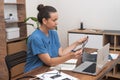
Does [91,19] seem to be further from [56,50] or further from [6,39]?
[56,50]

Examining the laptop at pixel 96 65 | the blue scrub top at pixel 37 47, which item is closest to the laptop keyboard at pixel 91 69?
the laptop at pixel 96 65

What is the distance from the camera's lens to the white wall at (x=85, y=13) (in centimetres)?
364

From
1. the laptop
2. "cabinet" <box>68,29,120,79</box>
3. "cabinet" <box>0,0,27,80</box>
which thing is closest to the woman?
the laptop

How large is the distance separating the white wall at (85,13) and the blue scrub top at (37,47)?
76.6 inches

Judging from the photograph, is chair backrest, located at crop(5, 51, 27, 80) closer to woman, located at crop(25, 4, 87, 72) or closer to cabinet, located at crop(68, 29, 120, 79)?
woman, located at crop(25, 4, 87, 72)

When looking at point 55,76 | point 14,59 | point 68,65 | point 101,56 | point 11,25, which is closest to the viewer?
point 55,76

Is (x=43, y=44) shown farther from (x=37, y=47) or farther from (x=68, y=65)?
(x=68, y=65)

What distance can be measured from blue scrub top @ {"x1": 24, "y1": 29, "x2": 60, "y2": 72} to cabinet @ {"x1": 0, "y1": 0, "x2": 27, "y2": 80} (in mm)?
1282

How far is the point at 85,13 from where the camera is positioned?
12.9 feet

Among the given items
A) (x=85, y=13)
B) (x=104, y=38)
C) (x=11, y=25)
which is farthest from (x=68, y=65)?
(x=85, y=13)

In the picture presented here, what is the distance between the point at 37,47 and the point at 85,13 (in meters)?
2.30

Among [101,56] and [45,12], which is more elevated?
[45,12]

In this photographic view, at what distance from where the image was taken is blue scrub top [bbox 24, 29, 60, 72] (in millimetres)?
1828

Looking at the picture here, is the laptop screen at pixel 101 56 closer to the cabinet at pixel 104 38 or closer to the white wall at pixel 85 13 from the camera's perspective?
the cabinet at pixel 104 38
